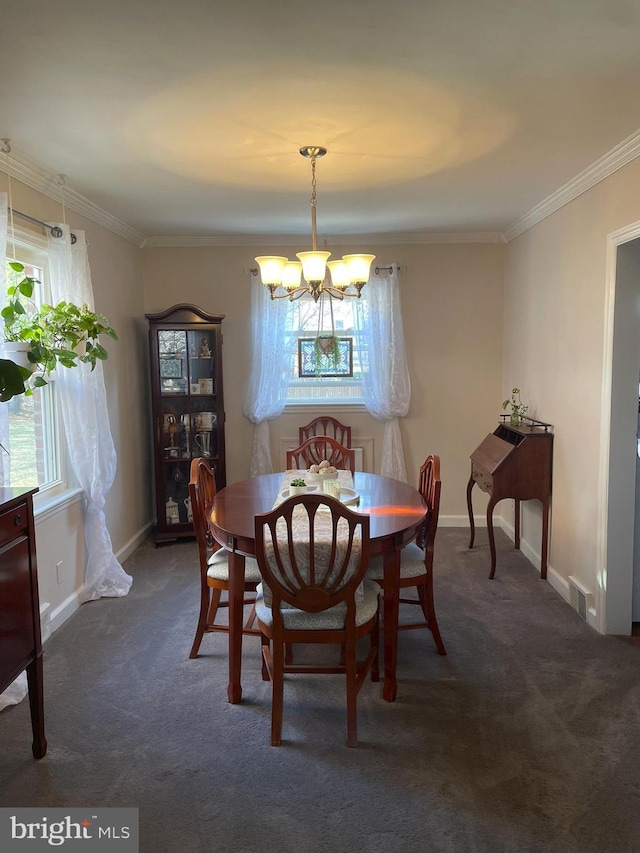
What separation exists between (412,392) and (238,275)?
1.78 metres

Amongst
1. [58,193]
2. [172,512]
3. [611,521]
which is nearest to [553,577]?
[611,521]

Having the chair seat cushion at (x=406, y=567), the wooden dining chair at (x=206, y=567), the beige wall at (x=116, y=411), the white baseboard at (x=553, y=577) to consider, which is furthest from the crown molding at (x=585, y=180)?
the beige wall at (x=116, y=411)

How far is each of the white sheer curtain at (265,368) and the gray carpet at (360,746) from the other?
195cm

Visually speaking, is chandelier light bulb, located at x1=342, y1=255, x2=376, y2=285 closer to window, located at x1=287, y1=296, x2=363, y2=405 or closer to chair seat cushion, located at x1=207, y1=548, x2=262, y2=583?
chair seat cushion, located at x1=207, y1=548, x2=262, y2=583

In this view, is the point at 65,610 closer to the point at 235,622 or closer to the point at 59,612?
the point at 59,612

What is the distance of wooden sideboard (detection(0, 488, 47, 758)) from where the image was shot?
2.05m

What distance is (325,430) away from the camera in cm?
506

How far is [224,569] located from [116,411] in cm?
199

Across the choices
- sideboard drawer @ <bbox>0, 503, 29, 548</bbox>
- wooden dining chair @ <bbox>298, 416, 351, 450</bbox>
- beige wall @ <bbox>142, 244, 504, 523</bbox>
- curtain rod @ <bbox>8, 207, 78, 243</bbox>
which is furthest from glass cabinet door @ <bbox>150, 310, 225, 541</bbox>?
sideboard drawer @ <bbox>0, 503, 29, 548</bbox>

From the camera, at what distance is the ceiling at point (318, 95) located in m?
1.71

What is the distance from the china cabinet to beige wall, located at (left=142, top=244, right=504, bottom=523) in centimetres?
34

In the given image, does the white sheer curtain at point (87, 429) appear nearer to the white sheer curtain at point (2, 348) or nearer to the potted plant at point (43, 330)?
the potted plant at point (43, 330)

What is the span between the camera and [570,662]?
290 cm

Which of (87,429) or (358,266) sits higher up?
(358,266)
